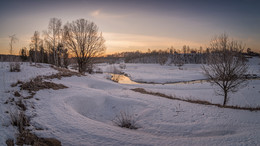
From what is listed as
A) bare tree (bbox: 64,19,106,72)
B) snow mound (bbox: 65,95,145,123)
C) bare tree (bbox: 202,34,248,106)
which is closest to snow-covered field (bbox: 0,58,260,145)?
snow mound (bbox: 65,95,145,123)

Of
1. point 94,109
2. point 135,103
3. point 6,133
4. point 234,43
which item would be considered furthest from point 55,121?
point 234,43

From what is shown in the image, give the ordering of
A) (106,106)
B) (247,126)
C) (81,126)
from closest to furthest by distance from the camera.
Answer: (81,126), (247,126), (106,106)

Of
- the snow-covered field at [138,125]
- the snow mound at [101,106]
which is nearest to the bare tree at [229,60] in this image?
the snow-covered field at [138,125]

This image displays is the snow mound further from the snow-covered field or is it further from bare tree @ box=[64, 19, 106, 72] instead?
bare tree @ box=[64, 19, 106, 72]

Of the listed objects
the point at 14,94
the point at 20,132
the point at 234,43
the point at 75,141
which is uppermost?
the point at 234,43

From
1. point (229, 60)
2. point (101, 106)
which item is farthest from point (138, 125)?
point (229, 60)

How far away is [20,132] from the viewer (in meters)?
3.28

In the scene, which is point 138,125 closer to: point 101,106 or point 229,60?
point 101,106

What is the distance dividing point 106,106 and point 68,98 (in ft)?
6.52

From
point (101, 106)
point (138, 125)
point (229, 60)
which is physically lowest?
point (138, 125)

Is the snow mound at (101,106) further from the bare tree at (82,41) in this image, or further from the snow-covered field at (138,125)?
the bare tree at (82,41)

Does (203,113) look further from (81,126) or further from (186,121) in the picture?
(81,126)

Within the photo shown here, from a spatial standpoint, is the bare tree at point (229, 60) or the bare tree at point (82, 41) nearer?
the bare tree at point (229, 60)

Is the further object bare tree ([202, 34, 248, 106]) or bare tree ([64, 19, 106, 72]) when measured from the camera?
bare tree ([64, 19, 106, 72])
